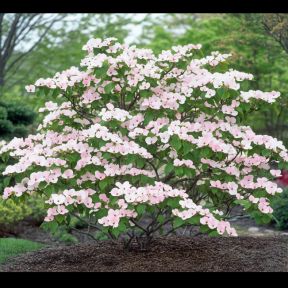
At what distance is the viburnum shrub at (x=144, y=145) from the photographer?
4469 millimetres

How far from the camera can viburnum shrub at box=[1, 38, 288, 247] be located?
4.47 meters

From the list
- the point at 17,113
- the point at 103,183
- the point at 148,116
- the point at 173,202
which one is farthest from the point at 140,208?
the point at 17,113

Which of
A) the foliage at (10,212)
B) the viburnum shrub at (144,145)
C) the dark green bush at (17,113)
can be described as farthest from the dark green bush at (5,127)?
the viburnum shrub at (144,145)

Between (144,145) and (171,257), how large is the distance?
993 mm

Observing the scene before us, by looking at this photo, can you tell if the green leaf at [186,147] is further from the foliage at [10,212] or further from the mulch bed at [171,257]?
the foliage at [10,212]

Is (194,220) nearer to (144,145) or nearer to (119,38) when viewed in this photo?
(144,145)

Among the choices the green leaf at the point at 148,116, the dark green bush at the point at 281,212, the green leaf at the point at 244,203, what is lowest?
the dark green bush at the point at 281,212

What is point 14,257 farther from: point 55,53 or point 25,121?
point 55,53

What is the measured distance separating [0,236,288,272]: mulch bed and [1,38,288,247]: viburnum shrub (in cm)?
27

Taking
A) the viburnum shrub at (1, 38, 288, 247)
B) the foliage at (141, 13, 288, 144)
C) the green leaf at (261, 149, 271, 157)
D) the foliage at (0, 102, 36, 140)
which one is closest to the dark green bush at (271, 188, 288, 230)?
the foliage at (141, 13, 288, 144)

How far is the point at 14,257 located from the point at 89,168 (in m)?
1.59

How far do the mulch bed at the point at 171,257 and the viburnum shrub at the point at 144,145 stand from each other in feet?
0.89

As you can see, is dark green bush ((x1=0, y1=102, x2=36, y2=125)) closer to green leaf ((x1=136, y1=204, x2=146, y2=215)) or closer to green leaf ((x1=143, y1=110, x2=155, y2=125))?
green leaf ((x1=143, y1=110, x2=155, y2=125))
